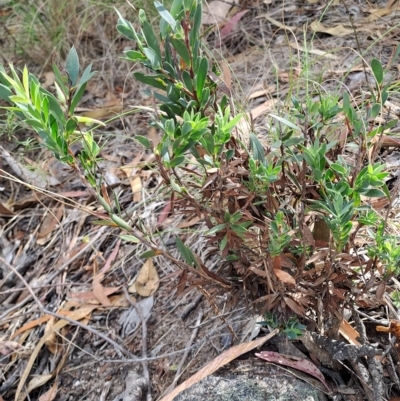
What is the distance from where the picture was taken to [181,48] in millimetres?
869

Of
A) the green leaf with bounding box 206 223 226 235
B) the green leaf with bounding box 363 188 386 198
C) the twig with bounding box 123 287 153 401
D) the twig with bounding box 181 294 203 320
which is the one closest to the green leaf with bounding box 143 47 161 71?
the green leaf with bounding box 206 223 226 235

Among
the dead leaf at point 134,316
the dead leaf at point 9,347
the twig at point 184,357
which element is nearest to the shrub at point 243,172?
the twig at point 184,357

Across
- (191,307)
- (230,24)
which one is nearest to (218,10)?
(230,24)

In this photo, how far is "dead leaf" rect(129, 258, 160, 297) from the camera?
1688 mm

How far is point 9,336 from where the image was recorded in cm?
183

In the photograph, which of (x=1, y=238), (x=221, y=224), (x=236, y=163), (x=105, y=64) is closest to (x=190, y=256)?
(x=221, y=224)

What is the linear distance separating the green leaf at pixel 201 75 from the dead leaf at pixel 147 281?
92cm

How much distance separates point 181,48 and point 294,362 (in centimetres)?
75

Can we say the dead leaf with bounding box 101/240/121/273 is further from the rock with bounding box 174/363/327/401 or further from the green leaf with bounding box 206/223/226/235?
the green leaf with bounding box 206/223/226/235

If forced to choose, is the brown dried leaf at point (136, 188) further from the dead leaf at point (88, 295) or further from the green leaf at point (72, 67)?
the green leaf at point (72, 67)

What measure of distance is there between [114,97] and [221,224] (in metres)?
1.77

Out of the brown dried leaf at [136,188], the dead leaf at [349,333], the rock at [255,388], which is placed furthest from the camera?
the brown dried leaf at [136,188]

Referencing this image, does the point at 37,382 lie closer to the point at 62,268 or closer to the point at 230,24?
the point at 62,268

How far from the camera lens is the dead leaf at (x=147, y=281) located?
1.69m
